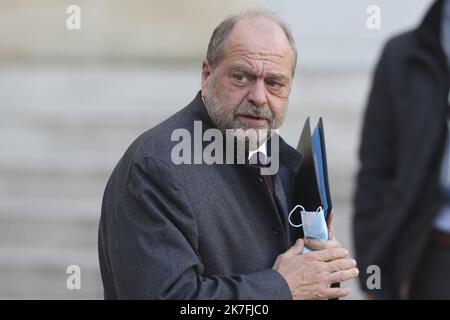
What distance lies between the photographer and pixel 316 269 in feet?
8.41

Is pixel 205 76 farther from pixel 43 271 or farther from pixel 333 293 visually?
pixel 43 271

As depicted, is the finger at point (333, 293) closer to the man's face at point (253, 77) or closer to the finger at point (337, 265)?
the finger at point (337, 265)

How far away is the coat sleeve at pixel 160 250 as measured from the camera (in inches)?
95.9

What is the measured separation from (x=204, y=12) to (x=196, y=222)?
4442 mm

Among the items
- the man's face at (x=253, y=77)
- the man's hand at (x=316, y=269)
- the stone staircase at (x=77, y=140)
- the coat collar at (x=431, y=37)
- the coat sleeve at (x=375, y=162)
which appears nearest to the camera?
the man's hand at (x=316, y=269)

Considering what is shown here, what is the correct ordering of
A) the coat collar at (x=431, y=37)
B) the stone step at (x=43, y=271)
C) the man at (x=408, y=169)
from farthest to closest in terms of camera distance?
the stone step at (x=43, y=271) → the coat collar at (x=431, y=37) → the man at (x=408, y=169)

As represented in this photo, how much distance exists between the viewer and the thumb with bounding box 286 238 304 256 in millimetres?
2627

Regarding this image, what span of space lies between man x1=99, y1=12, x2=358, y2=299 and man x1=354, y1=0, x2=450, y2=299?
4.88ft

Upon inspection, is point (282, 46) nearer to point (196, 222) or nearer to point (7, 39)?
point (196, 222)

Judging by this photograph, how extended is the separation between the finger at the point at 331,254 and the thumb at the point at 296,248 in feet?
0.19

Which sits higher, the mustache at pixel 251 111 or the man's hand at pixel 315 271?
the mustache at pixel 251 111

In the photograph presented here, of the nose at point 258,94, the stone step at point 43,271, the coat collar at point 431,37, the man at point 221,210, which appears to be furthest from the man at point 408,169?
the stone step at point 43,271

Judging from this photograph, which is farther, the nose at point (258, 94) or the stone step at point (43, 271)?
the stone step at point (43, 271)

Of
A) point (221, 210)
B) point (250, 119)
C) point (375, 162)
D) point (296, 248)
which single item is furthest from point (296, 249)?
point (375, 162)
